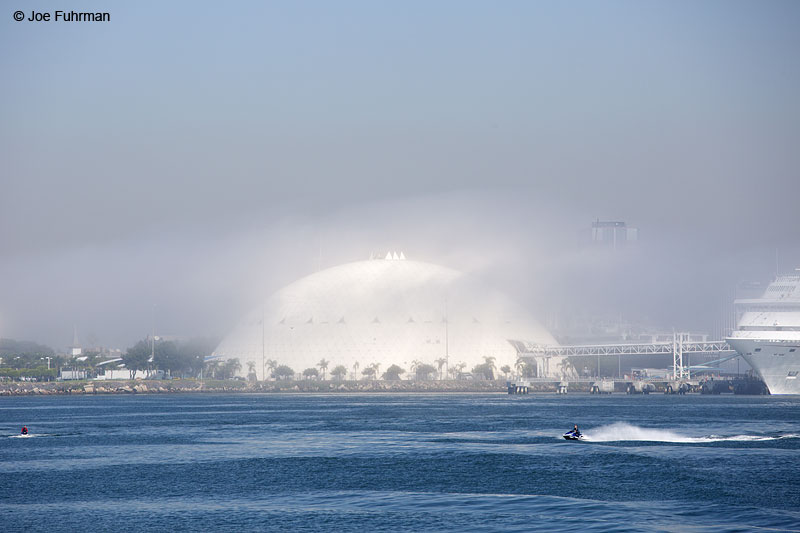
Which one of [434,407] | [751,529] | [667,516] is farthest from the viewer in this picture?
[434,407]

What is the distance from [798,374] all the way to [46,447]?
375 ft

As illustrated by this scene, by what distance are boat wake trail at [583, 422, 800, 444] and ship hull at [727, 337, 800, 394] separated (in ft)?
207

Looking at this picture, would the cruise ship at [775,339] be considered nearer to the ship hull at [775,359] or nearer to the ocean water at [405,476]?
the ship hull at [775,359]

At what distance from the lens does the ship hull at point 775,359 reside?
149250 mm

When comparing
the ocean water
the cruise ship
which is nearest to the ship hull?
the cruise ship

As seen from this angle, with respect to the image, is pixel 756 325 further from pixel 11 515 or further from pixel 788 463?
pixel 11 515

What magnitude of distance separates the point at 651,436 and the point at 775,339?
70485 mm

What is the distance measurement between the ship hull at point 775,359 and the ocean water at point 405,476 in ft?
141

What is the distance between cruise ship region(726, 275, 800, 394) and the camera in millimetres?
149250

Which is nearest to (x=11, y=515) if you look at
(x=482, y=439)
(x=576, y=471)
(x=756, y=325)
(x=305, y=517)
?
(x=305, y=517)

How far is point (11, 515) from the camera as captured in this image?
49.4 meters

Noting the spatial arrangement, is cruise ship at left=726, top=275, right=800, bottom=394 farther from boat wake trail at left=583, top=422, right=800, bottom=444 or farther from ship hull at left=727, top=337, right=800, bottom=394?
boat wake trail at left=583, top=422, right=800, bottom=444

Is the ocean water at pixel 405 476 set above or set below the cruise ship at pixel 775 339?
below

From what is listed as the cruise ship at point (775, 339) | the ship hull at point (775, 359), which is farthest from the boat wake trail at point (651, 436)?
the cruise ship at point (775, 339)
